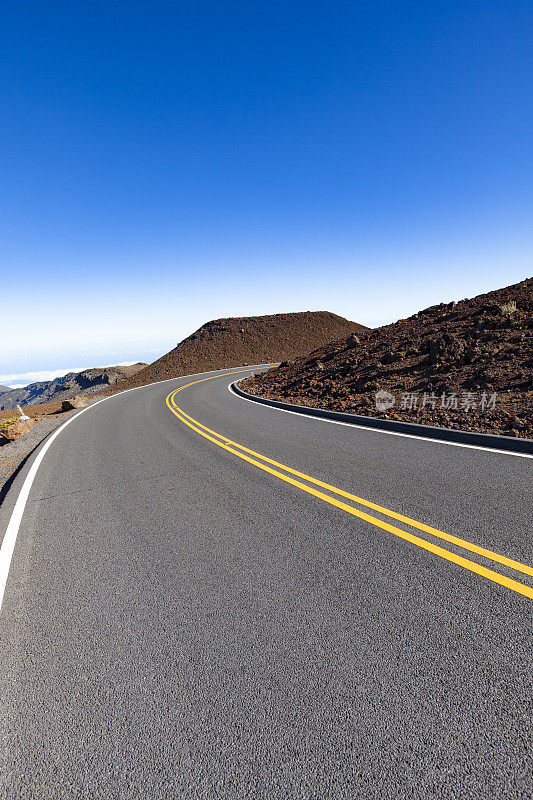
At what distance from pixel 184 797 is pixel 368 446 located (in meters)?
6.11

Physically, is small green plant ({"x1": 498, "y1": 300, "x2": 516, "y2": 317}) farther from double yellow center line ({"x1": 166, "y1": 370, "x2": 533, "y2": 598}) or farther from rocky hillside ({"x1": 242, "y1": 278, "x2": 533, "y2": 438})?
double yellow center line ({"x1": 166, "y1": 370, "x2": 533, "y2": 598})

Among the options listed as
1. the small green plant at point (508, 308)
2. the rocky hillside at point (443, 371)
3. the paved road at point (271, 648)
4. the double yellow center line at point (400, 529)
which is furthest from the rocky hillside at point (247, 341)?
the paved road at point (271, 648)

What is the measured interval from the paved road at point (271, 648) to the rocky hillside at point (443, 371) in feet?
13.8

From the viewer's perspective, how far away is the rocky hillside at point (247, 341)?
139ft

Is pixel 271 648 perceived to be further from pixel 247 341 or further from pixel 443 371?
pixel 247 341

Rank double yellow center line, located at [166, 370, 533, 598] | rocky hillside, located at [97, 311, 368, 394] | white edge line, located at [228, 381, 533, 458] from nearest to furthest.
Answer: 1. double yellow center line, located at [166, 370, 533, 598]
2. white edge line, located at [228, 381, 533, 458]
3. rocky hillside, located at [97, 311, 368, 394]

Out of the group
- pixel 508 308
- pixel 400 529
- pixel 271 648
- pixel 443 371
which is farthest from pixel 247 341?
pixel 271 648

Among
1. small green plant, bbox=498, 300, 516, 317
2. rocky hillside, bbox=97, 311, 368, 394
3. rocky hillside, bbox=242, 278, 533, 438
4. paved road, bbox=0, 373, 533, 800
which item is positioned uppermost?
rocky hillside, bbox=97, 311, 368, 394

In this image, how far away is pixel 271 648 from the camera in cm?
252

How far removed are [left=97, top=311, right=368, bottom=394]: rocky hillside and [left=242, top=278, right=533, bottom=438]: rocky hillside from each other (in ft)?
78.6

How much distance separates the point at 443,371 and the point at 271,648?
1121 cm

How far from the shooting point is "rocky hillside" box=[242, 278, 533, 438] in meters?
8.85

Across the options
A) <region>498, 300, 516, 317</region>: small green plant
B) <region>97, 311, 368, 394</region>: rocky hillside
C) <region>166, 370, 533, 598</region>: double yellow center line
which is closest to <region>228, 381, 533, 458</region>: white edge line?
<region>166, 370, 533, 598</region>: double yellow center line

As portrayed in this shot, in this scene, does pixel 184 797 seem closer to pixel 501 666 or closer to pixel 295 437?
pixel 501 666
